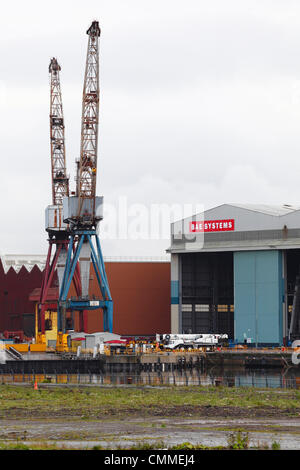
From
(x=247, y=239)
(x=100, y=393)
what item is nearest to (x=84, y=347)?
(x=247, y=239)

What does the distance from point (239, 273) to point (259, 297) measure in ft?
16.5

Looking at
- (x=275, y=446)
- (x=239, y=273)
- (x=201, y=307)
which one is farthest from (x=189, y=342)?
(x=275, y=446)

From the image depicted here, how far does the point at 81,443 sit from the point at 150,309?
121 m

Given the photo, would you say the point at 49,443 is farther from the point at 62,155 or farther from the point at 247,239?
the point at 62,155

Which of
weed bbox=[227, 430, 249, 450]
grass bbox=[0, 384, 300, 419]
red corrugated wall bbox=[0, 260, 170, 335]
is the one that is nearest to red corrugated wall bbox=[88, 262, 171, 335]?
red corrugated wall bbox=[0, 260, 170, 335]

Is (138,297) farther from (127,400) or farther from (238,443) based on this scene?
A: (238,443)

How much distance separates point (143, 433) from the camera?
3962cm

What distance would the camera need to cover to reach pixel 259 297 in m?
136

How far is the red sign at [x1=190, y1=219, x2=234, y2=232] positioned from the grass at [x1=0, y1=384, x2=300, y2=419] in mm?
73301

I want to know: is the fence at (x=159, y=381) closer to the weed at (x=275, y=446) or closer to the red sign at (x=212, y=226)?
the weed at (x=275, y=446)

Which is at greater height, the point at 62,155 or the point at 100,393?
the point at 62,155

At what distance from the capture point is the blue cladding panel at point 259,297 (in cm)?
13412

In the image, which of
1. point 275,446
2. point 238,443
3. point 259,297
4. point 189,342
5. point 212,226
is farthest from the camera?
point 212,226

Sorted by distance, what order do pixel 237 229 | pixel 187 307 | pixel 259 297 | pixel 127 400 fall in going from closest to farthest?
1. pixel 127 400
2. pixel 259 297
3. pixel 237 229
4. pixel 187 307
